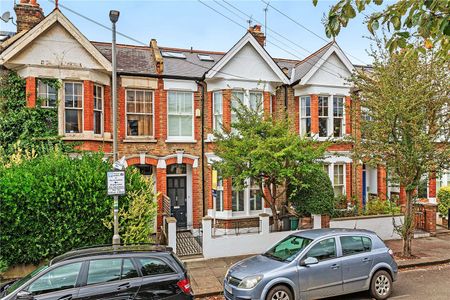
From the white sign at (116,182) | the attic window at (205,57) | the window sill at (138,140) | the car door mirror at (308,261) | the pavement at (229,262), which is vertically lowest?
the pavement at (229,262)

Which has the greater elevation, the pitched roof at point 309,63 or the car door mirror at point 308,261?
the pitched roof at point 309,63

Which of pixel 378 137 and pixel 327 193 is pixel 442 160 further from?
pixel 327 193

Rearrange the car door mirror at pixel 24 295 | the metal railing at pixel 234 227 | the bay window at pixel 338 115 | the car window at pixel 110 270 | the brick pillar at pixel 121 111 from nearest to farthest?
the car door mirror at pixel 24 295 → the car window at pixel 110 270 → the brick pillar at pixel 121 111 → the metal railing at pixel 234 227 → the bay window at pixel 338 115

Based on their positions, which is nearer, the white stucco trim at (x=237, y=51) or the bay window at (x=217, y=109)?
the white stucco trim at (x=237, y=51)

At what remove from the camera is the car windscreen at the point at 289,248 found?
7.83 meters

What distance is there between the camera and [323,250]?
790 cm

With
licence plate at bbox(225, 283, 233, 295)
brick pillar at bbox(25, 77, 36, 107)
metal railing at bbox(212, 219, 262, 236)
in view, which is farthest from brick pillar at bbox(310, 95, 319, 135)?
brick pillar at bbox(25, 77, 36, 107)

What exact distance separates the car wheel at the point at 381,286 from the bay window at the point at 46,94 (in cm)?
1295

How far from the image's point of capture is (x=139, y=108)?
599 inches

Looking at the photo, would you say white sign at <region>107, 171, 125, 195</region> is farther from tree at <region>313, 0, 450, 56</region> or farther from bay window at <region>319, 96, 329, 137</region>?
bay window at <region>319, 96, 329, 137</region>

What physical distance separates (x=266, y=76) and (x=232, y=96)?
2202 mm

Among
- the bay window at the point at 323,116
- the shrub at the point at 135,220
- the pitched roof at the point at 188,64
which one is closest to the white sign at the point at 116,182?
the shrub at the point at 135,220

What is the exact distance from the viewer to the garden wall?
13.7 metres

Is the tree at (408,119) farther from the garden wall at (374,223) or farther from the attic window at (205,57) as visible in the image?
the attic window at (205,57)
